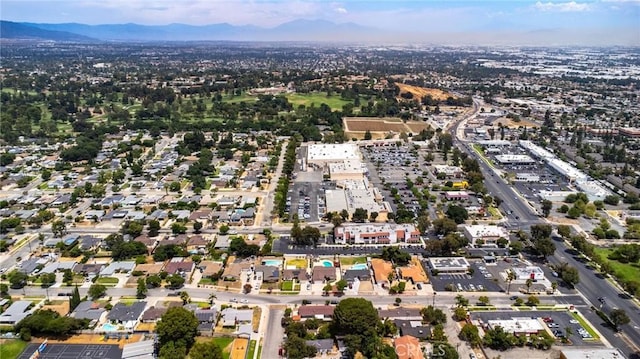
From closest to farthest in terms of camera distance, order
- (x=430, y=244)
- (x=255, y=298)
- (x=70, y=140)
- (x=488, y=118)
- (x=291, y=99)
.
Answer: (x=255, y=298)
(x=430, y=244)
(x=70, y=140)
(x=488, y=118)
(x=291, y=99)

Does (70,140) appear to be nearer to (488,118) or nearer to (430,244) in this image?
(430,244)

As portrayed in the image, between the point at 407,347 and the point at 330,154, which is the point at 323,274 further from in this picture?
Answer: the point at 330,154

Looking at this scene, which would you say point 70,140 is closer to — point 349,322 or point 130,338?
point 130,338

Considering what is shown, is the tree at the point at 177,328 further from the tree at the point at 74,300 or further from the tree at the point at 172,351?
the tree at the point at 74,300

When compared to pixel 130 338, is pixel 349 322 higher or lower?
higher

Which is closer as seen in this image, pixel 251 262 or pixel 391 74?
pixel 251 262

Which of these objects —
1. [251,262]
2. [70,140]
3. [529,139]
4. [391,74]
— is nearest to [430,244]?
[251,262]

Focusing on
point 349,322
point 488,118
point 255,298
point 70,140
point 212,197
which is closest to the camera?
point 349,322
